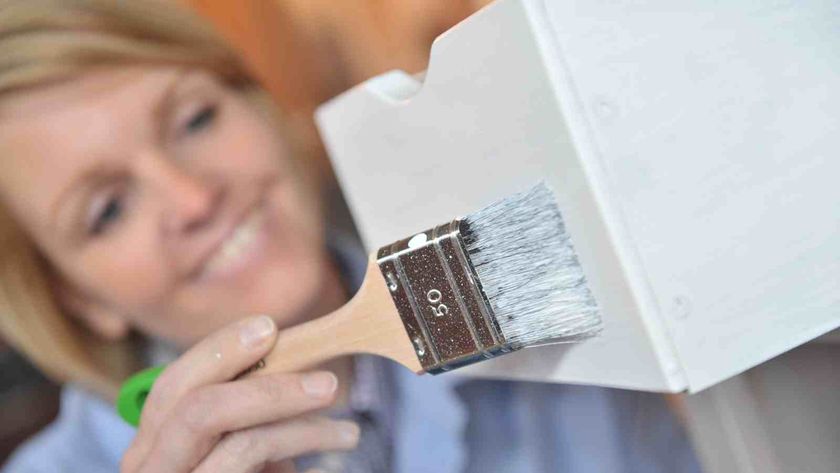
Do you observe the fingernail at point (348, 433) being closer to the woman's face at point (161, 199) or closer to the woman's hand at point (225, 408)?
the woman's hand at point (225, 408)

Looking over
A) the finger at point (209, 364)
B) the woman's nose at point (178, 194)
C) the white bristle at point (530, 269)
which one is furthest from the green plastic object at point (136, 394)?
the white bristle at point (530, 269)

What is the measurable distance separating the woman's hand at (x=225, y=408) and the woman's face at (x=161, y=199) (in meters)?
0.17

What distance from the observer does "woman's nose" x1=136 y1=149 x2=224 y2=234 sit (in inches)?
23.2

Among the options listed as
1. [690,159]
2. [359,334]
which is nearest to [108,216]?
[359,334]

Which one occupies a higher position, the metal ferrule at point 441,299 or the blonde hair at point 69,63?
the blonde hair at point 69,63

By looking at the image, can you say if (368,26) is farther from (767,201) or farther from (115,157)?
(767,201)

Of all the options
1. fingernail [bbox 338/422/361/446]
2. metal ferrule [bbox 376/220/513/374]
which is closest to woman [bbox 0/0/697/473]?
fingernail [bbox 338/422/361/446]

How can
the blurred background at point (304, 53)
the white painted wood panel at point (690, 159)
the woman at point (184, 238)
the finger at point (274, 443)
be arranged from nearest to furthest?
the white painted wood panel at point (690, 159) < the finger at point (274, 443) < the woman at point (184, 238) < the blurred background at point (304, 53)

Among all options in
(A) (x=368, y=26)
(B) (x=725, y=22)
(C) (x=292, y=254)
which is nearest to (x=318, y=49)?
(A) (x=368, y=26)

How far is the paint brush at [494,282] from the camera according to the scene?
1.21ft

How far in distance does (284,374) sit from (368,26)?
38 cm

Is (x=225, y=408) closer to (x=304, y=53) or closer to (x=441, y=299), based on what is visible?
(x=441, y=299)

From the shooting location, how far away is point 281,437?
463 millimetres

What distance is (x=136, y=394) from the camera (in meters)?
0.50
